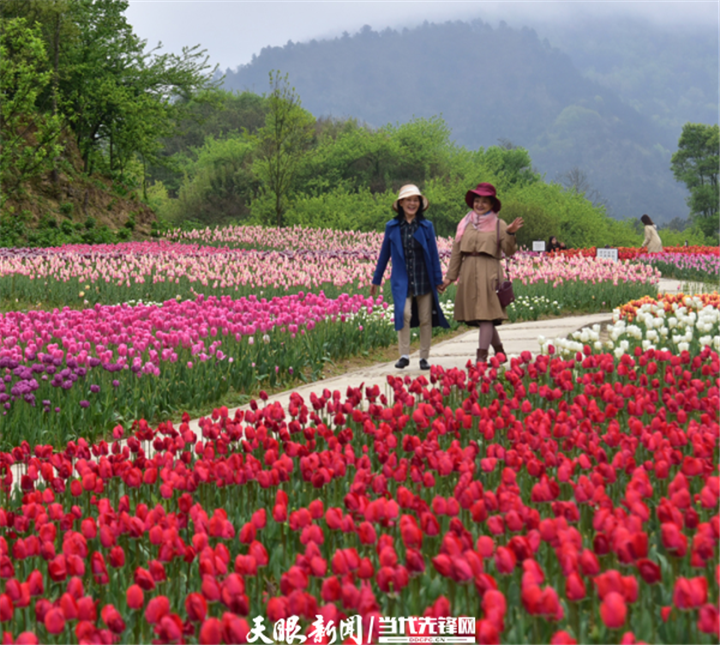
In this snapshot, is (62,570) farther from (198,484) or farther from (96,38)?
(96,38)

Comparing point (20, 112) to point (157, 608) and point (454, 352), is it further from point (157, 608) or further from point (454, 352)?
point (157, 608)

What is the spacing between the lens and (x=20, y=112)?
24000 millimetres

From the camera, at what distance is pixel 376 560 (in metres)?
2.69

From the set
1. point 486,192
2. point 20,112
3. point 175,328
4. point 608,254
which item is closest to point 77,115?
point 20,112

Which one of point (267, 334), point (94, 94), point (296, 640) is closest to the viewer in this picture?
point (296, 640)

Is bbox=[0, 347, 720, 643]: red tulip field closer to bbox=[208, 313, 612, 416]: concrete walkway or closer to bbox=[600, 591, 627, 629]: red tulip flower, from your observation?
bbox=[600, 591, 627, 629]: red tulip flower

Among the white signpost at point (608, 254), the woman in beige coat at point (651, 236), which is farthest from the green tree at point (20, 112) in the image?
the woman in beige coat at point (651, 236)

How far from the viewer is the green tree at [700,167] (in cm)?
6234

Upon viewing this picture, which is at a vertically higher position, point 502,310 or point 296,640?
point 502,310

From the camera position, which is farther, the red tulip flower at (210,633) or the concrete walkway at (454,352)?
the concrete walkway at (454,352)

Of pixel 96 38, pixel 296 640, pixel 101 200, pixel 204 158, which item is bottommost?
pixel 296 640

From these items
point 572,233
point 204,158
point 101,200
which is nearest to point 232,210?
point 204,158

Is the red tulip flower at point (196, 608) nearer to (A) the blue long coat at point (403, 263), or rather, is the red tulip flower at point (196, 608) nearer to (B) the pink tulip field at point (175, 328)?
(B) the pink tulip field at point (175, 328)

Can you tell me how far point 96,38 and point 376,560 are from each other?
30.8 metres
